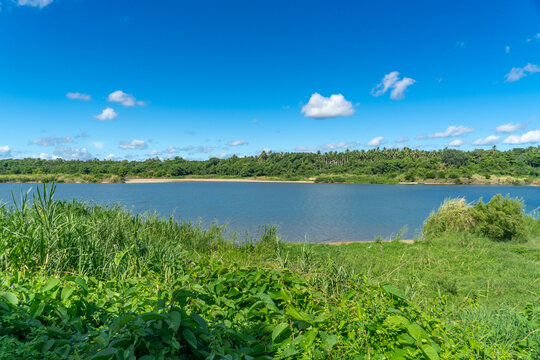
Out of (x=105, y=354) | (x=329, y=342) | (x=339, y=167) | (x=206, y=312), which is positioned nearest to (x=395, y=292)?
(x=329, y=342)

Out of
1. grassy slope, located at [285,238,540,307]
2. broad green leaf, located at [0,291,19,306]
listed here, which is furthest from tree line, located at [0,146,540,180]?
broad green leaf, located at [0,291,19,306]

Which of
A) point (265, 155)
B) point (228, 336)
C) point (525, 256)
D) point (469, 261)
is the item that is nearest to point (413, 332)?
point (228, 336)

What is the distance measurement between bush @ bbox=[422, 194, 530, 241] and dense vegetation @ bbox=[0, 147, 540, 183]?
218 ft

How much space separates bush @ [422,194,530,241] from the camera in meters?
9.92

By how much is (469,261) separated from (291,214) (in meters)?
17.3

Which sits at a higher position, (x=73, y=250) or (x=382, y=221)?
(x=73, y=250)

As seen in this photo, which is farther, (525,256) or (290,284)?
(525,256)

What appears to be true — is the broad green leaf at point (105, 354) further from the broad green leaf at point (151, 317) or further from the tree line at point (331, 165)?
the tree line at point (331, 165)

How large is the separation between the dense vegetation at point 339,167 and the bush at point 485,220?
66575 millimetres

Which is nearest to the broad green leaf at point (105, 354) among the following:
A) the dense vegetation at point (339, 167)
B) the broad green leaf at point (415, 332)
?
the broad green leaf at point (415, 332)

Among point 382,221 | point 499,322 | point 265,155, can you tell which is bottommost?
point 382,221

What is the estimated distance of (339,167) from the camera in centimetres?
9694

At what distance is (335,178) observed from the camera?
261 ft

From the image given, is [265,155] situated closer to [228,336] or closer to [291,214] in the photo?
[291,214]
